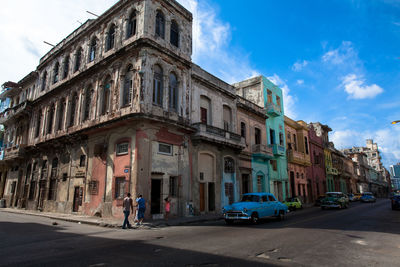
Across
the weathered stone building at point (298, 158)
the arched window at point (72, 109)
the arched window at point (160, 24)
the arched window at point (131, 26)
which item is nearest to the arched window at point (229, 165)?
the arched window at point (160, 24)

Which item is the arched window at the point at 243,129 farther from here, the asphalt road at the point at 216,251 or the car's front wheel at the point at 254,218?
the asphalt road at the point at 216,251

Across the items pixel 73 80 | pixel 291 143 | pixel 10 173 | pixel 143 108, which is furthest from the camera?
pixel 291 143

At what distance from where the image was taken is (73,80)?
22.1 m

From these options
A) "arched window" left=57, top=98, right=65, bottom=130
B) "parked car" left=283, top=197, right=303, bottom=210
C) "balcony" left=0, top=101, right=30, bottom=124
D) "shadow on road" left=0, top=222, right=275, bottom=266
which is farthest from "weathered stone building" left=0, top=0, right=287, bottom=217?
"shadow on road" left=0, top=222, right=275, bottom=266

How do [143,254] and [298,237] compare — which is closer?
[143,254]

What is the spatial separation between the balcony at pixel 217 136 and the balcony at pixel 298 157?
38.6ft

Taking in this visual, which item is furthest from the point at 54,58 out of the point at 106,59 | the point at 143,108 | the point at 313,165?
the point at 313,165

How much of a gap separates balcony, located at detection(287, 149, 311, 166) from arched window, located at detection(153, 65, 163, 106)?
2100 cm

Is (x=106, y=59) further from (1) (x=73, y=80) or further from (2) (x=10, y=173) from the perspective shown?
(2) (x=10, y=173)

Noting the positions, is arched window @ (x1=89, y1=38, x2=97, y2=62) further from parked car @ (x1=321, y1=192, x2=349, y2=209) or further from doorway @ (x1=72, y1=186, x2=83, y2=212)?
parked car @ (x1=321, y1=192, x2=349, y2=209)

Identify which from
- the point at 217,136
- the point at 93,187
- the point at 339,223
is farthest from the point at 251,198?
the point at 93,187

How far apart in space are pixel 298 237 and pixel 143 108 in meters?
10.9

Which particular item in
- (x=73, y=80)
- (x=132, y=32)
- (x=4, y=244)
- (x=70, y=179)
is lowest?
(x=4, y=244)

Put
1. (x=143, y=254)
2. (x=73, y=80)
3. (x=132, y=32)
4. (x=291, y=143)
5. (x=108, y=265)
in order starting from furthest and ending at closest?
(x=291, y=143) → (x=73, y=80) → (x=132, y=32) → (x=143, y=254) → (x=108, y=265)
